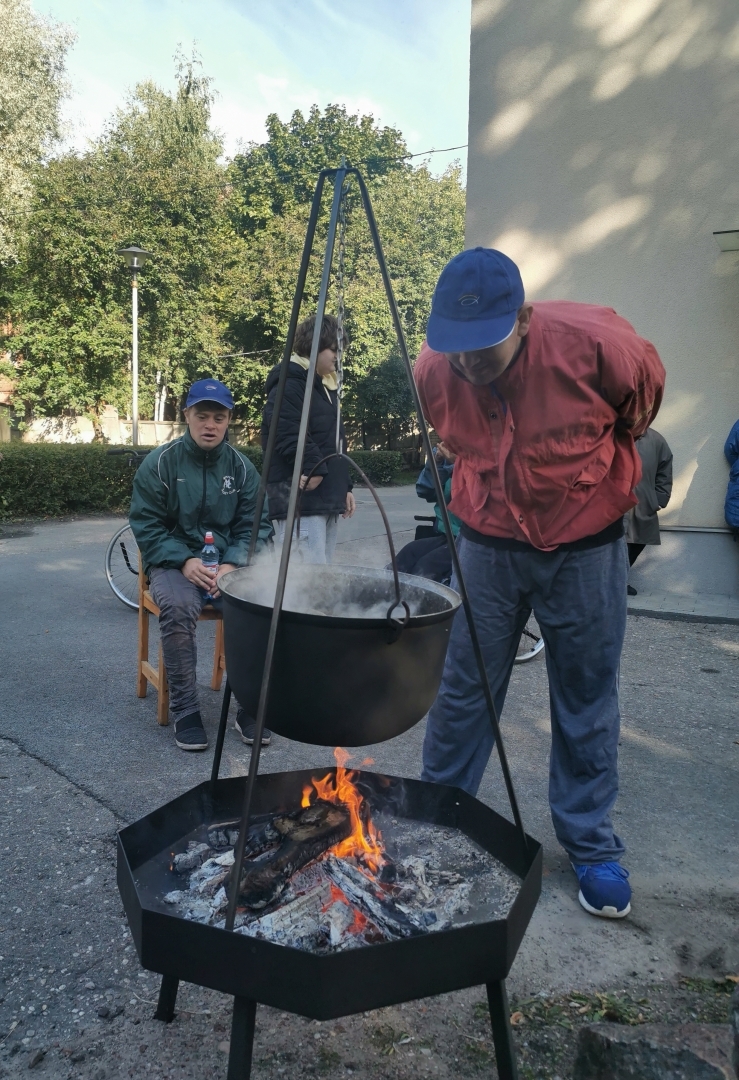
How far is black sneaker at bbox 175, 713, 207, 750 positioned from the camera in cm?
371

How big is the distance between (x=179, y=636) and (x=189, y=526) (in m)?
0.59

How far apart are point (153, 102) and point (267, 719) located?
A: 98.7ft

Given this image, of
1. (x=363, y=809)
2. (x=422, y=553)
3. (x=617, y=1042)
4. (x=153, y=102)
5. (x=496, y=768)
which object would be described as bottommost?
(x=496, y=768)

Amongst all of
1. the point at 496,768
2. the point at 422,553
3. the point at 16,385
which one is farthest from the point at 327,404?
the point at 16,385

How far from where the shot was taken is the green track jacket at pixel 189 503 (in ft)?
12.9

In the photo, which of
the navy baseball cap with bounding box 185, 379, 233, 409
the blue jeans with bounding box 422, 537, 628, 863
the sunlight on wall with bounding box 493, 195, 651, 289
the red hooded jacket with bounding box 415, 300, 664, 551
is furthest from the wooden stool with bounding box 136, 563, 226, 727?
the sunlight on wall with bounding box 493, 195, 651, 289

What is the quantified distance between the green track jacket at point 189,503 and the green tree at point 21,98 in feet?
56.9

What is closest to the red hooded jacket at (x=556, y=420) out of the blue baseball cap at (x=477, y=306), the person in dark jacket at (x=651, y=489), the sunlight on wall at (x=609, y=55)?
the blue baseball cap at (x=477, y=306)

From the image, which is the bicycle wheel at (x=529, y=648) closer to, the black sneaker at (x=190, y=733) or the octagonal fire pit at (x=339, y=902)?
the black sneaker at (x=190, y=733)

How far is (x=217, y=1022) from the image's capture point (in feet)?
6.44

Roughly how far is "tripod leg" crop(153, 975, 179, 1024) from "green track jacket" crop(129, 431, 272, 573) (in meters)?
2.24

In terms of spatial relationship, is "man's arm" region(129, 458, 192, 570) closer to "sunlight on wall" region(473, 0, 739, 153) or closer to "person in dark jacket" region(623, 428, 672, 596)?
"person in dark jacket" region(623, 428, 672, 596)

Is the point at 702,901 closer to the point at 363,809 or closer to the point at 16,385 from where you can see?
the point at 363,809

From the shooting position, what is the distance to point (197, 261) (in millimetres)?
21875
